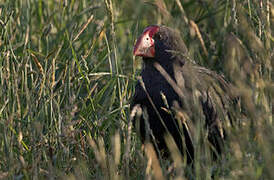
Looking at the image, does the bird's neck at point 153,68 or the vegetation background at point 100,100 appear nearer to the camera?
the vegetation background at point 100,100

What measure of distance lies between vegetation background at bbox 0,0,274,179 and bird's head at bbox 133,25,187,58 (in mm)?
96

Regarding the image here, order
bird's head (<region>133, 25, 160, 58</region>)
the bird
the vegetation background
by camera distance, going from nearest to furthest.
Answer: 1. the vegetation background
2. the bird
3. bird's head (<region>133, 25, 160, 58</region>)

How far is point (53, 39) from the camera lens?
4074 mm

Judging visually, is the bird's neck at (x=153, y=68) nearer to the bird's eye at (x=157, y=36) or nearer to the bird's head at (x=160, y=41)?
the bird's head at (x=160, y=41)

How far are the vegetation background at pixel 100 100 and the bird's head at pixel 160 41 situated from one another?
0.31 feet

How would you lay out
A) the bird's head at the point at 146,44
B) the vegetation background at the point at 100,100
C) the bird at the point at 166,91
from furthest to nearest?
the bird's head at the point at 146,44
the bird at the point at 166,91
the vegetation background at the point at 100,100

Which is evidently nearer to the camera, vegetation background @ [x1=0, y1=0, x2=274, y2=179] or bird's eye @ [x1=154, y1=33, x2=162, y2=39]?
vegetation background @ [x1=0, y1=0, x2=274, y2=179]

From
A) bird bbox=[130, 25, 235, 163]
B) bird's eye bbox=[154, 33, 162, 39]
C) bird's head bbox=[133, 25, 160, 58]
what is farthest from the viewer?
bird's eye bbox=[154, 33, 162, 39]

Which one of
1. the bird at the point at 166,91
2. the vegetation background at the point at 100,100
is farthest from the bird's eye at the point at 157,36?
the vegetation background at the point at 100,100

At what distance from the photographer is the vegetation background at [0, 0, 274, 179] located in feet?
6.64

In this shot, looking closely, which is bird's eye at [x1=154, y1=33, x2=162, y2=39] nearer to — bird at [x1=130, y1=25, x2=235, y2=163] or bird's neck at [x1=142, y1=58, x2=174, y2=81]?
bird at [x1=130, y1=25, x2=235, y2=163]

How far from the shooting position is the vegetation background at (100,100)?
202cm

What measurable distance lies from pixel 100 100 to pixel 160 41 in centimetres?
64

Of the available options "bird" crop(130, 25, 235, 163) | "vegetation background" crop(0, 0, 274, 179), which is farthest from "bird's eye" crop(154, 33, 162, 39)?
"vegetation background" crop(0, 0, 274, 179)
